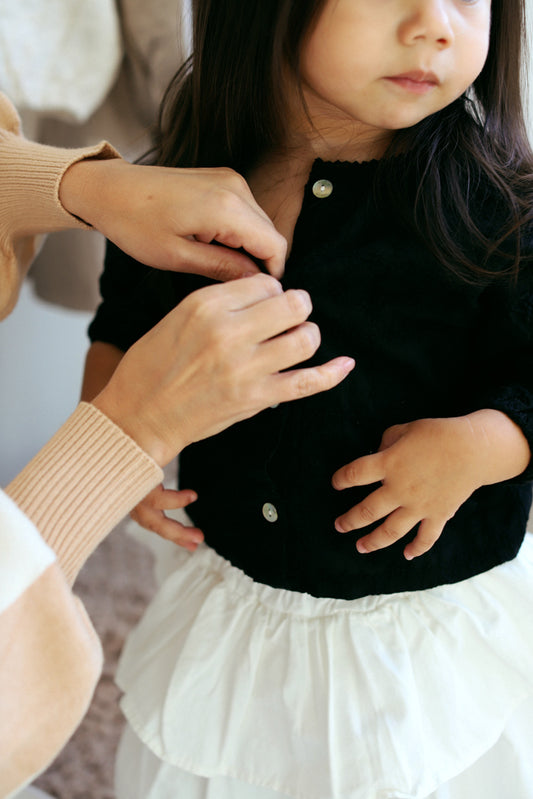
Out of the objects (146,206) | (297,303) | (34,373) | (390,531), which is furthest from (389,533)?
(34,373)

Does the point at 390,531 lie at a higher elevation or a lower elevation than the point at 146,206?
lower

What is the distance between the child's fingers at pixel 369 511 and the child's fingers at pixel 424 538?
0.10ft

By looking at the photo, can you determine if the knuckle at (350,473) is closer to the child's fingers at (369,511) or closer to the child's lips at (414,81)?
the child's fingers at (369,511)

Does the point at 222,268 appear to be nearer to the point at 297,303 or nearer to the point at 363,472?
the point at 297,303

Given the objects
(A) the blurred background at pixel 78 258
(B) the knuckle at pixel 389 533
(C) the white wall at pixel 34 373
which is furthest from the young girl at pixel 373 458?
(C) the white wall at pixel 34 373

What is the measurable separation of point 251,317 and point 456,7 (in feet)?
0.96

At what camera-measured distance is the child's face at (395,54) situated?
1.73ft

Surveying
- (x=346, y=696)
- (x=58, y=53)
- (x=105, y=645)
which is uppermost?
(x=58, y=53)

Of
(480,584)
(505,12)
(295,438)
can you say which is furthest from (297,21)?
(480,584)

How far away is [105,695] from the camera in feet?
3.49

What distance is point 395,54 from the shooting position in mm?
535

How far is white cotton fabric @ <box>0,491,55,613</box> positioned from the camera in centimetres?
42

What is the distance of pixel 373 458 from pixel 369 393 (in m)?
0.07

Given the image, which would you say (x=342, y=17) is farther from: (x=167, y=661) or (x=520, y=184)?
(x=167, y=661)
